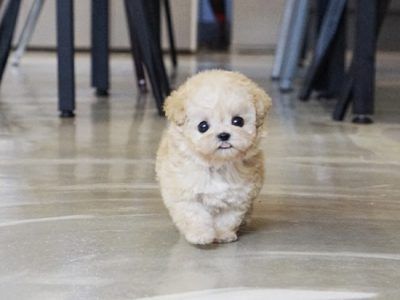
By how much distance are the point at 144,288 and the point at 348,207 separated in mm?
469

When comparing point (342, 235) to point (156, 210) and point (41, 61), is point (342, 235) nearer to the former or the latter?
point (156, 210)

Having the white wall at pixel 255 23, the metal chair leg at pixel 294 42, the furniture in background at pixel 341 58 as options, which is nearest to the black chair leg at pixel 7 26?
the furniture in background at pixel 341 58

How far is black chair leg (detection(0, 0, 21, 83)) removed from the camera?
2156 mm

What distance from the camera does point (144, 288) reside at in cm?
85

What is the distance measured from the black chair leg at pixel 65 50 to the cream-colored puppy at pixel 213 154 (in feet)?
3.31

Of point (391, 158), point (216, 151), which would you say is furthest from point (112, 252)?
point (391, 158)

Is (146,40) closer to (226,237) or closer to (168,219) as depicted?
(168,219)

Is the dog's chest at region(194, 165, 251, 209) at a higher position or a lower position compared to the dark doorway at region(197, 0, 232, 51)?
higher

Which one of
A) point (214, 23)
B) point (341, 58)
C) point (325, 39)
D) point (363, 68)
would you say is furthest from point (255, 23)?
point (363, 68)

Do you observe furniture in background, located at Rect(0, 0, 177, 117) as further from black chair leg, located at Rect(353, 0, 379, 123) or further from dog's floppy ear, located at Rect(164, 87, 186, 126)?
dog's floppy ear, located at Rect(164, 87, 186, 126)

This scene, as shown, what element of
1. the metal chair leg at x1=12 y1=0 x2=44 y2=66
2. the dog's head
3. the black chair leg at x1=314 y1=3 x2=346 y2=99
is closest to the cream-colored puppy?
the dog's head

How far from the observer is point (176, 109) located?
38.6 inches

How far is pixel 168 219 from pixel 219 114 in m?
0.23

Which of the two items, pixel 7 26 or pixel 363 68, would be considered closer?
pixel 363 68
